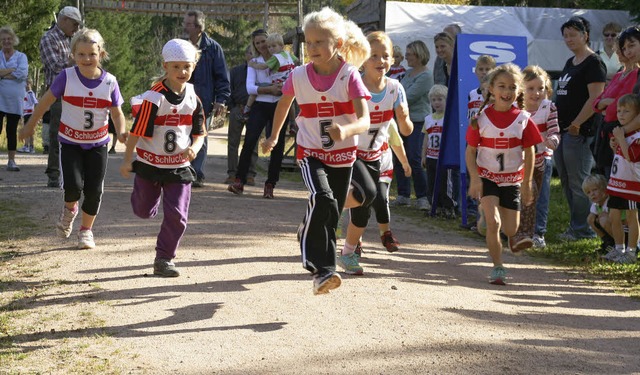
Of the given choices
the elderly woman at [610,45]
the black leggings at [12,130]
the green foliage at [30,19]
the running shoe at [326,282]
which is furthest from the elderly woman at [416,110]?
the green foliage at [30,19]

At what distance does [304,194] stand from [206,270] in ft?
20.2

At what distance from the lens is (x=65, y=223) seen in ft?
27.9

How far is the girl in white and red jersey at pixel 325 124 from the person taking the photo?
6.38m

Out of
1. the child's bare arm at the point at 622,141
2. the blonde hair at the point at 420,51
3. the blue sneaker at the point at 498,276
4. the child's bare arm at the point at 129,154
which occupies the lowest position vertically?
the blue sneaker at the point at 498,276

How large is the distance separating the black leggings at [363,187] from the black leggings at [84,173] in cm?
235

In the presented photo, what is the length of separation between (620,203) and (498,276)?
1.92 metres

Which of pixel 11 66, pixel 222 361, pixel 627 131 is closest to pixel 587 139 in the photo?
pixel 627 131

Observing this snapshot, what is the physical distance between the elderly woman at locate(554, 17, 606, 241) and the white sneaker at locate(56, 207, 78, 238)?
5321mm

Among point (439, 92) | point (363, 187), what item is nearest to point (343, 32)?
point (363, 187)

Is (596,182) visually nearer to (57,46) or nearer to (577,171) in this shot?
(577,171)

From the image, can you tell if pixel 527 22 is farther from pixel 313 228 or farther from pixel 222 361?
pixel 222 361

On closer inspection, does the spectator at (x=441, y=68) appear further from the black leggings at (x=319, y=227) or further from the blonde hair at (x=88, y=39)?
the black leggings at (x=319, y=227)

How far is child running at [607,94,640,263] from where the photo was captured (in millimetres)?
8906

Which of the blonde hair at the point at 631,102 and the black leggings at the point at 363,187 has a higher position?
the blonde hair at the point at 631,102
